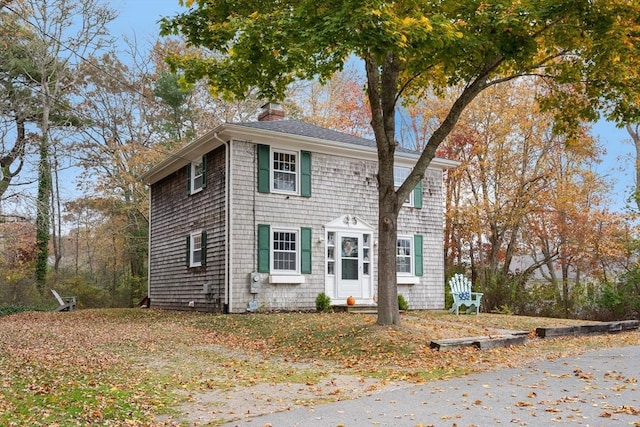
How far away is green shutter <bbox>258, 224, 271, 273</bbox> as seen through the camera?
15195mm

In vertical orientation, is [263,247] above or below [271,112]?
below

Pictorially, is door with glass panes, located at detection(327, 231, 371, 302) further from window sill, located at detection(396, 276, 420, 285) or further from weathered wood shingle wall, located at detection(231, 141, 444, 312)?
window sill, located at detection(396, 276, 420, 285)

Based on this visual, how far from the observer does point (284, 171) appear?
52.6 ft

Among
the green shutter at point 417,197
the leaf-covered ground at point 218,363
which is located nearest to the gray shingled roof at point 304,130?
the green shutter at point 417,197

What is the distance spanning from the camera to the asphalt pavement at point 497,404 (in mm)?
4969

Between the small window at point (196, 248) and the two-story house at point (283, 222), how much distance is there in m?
0.03

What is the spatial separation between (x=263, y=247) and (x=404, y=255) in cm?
491

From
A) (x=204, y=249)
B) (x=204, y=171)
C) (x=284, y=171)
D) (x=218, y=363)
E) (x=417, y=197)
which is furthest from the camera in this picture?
(x=417, y=197)

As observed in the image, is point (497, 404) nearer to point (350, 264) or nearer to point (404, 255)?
point (350, 264)

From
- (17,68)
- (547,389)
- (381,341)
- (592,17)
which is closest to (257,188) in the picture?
(381,341)

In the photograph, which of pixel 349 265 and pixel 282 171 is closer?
pixel 282 171

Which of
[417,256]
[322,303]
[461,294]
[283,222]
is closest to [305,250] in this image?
[283,222]

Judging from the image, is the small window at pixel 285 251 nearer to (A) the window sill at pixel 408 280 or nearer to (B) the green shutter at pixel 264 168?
(B) the green shutter at pixel 264 168

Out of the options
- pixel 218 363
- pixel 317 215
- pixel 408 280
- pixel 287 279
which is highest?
pixel 317 215
